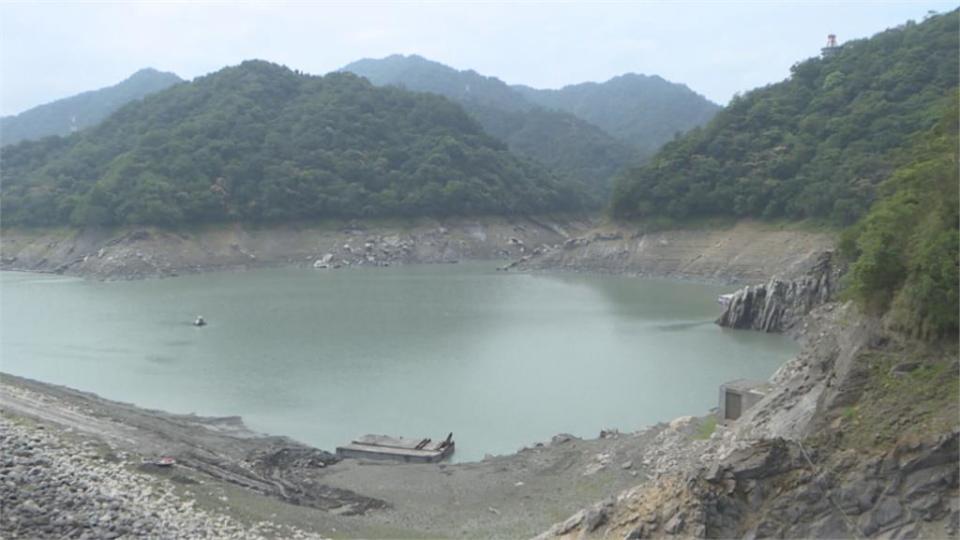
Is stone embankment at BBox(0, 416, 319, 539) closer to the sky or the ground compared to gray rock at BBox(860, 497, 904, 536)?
closer to the ground

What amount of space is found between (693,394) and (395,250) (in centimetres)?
4391

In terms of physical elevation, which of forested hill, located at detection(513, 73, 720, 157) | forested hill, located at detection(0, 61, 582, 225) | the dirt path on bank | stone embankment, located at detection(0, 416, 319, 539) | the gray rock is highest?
forested hill, located at detection(513, 73, 720, 157)

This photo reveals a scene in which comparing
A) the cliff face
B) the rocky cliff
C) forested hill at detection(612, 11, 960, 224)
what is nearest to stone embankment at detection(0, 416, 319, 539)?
the rocky cliff

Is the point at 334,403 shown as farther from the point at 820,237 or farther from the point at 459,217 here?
the point at 459,217

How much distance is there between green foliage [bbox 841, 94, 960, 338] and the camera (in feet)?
34.5

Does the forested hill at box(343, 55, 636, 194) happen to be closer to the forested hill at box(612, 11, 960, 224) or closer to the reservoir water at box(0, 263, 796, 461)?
the forested hill at box(612, 11, 960, 224)

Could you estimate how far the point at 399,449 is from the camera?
1831 centimetres

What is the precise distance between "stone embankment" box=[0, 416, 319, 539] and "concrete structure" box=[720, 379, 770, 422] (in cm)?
826

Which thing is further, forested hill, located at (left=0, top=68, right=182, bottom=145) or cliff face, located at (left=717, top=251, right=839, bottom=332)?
forested hill, located at (left=0, top=68, right=182, bottom=145)

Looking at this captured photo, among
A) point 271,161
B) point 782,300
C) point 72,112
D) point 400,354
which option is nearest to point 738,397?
point 400,354

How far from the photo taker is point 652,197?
58188mm

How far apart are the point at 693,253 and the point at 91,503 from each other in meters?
44.3

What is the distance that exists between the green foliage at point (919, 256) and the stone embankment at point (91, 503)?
8.19 meters

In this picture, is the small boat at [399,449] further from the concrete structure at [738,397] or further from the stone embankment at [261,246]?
the stone embankment at [261,246]
